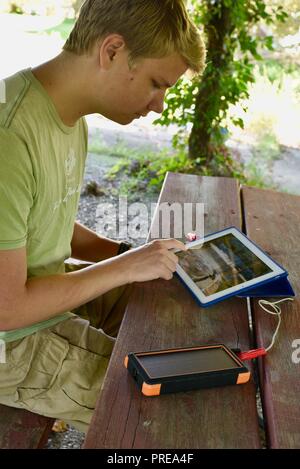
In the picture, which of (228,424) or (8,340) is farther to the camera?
(8,340)

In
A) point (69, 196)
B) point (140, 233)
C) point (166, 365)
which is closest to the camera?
point (166, 365)

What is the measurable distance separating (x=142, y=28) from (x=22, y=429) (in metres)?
1.00

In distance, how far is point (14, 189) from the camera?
126 centimetres

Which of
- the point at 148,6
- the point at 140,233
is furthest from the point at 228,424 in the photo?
the point at 140,233

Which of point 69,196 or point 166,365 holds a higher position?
point 69,196

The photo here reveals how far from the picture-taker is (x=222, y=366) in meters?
1.15

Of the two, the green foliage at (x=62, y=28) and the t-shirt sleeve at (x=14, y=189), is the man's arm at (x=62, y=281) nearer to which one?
the t-shirt sleeve at (x=14, y=189)

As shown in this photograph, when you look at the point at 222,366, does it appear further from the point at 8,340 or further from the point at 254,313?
the point at 8,340

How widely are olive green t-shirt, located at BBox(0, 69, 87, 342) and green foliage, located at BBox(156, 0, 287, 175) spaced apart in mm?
2166

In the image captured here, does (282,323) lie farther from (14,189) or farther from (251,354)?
(14,189)

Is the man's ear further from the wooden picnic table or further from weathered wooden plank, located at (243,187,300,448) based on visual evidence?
weathered wooden plank, located at (243,187,300,448)

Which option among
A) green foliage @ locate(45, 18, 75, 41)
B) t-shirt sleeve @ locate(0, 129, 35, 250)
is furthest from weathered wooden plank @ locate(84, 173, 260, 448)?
green foliage @ locate(45, 18, 75, 41)

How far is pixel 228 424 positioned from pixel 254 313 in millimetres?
421
